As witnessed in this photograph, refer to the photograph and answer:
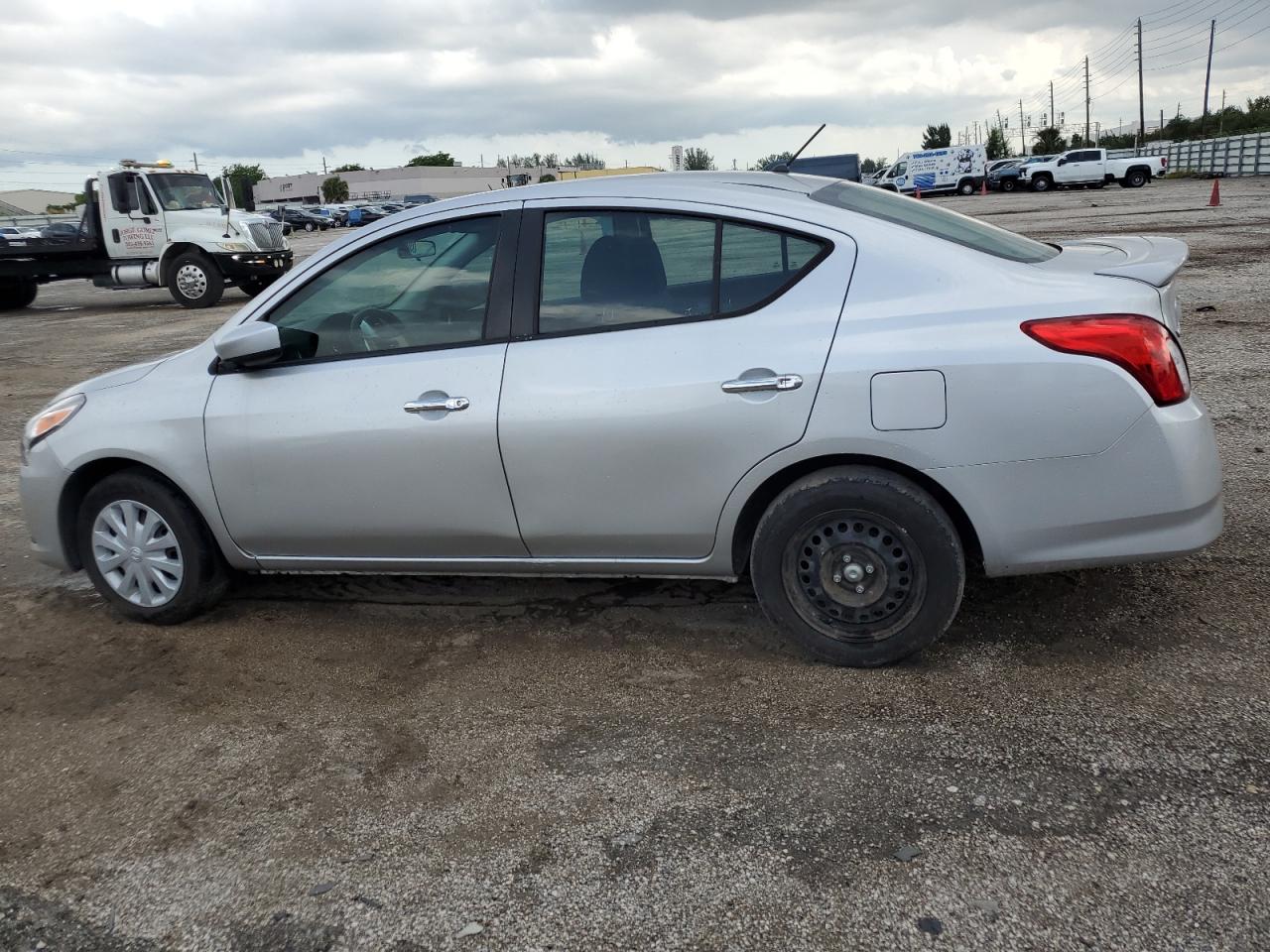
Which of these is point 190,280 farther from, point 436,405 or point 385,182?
point 385,182

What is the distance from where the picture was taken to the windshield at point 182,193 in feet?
61.5

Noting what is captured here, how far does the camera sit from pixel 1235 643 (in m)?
3.60

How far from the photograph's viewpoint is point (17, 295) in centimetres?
2130

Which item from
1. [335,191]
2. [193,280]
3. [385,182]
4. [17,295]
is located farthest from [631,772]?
[385,182]

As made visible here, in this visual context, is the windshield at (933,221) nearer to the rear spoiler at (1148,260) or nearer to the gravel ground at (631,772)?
the rear spoiler at (1148,260)

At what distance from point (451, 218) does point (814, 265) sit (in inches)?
54.6

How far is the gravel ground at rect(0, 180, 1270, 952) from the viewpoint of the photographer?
2504 mm

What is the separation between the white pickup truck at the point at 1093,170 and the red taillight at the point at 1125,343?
4822 centimetres

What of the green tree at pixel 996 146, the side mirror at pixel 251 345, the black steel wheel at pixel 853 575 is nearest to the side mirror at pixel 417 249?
the side mirror at pixel 251 345

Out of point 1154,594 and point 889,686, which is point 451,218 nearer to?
point 889,686

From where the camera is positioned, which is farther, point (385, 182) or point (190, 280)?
point (385, 182)

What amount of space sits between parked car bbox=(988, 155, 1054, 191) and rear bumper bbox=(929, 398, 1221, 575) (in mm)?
50145

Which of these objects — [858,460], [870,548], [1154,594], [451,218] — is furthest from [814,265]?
[1154,594]

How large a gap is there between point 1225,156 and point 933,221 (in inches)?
2042
